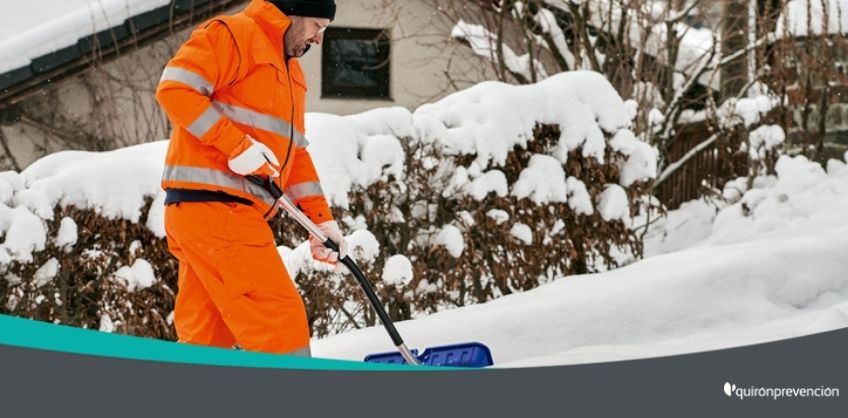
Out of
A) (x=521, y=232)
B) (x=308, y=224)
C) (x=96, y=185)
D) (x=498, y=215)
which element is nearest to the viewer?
(x=308, y=224)

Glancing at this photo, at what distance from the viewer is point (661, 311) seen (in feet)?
18.1

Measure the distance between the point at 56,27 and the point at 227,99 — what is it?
7641 millimetres

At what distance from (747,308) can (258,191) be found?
2623 mm

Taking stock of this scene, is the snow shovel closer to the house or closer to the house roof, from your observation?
the house

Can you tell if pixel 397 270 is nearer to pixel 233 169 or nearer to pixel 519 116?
pixel 519 116

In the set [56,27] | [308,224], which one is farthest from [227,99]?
[56,27]

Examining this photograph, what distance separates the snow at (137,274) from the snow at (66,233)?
0.88ft

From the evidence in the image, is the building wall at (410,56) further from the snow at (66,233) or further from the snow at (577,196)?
the snow at (66,233)

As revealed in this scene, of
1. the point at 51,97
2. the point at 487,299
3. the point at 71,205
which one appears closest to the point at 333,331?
the point at 487,299

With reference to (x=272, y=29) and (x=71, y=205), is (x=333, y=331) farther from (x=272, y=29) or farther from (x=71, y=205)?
(x=272, y=29)

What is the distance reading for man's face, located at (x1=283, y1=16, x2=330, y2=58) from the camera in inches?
161

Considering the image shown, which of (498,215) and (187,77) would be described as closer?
(187,77)

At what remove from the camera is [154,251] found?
5.73 m

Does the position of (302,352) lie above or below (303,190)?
below
